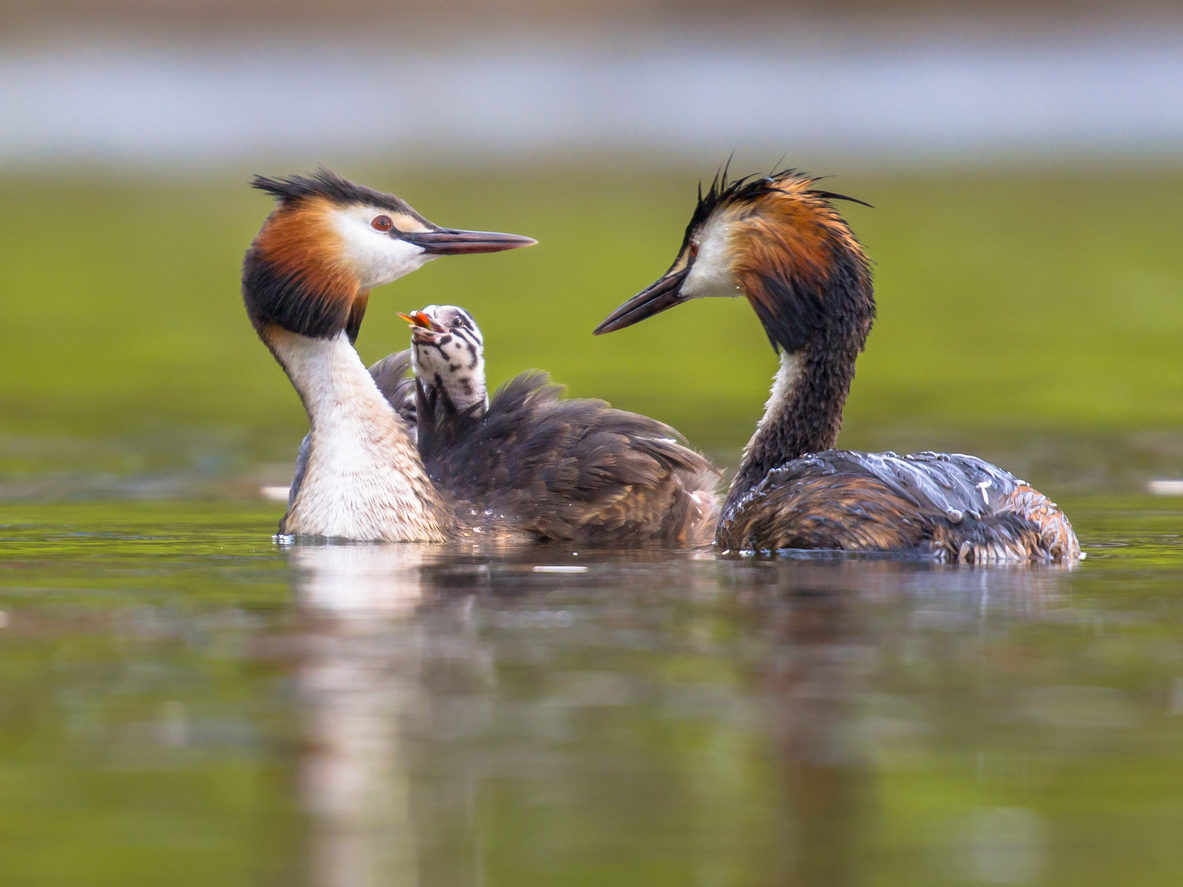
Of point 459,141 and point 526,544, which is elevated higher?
point 459,141

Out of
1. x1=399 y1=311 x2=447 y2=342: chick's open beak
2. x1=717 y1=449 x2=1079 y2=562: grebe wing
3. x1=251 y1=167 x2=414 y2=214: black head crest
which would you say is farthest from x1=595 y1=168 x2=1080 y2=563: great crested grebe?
x1=251 y1=167 x2=414 y2=214: black head crest

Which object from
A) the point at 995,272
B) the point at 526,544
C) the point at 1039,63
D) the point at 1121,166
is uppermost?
the point at 1039,63

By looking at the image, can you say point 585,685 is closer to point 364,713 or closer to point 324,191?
point 364,713

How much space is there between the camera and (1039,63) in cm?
5666

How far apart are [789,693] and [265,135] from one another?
39.8m

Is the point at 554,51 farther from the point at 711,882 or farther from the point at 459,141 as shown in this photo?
the point at 711,882

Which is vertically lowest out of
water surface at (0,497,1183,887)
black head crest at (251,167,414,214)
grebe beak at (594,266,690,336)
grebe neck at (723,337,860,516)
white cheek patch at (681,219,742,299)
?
water surface at (0,497,1183,887)

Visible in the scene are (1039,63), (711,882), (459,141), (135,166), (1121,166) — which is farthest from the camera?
(1039,63)

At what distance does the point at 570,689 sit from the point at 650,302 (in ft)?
12.1

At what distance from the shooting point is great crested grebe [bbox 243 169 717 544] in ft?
29.4

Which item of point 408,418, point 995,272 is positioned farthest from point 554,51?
point 408,418

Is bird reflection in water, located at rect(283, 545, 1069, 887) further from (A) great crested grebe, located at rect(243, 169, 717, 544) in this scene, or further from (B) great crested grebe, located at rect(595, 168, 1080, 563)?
(A) great crested grebe, located at rect(243, 169, 717, 544)

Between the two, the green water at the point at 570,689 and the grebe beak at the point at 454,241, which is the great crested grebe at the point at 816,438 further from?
the grebe beak at the point at 454,241

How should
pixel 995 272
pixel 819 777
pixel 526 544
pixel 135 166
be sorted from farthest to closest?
pixel 135 166, pixel 995 272, pixel 526 544, pixel 819 777
